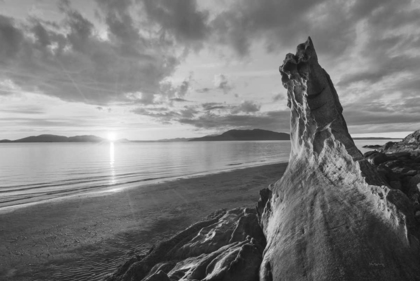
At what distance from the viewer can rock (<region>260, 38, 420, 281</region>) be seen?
14.6 ft

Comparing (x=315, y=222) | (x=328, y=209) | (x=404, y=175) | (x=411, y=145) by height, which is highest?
(x=411, y=145)

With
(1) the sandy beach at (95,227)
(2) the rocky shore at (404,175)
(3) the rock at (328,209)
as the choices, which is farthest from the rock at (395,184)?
(1) the sandy beach at (95,227)

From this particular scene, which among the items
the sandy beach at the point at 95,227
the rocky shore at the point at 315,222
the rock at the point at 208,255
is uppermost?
the rocky shore at the point at 315,222

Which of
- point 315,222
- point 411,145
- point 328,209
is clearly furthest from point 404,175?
point 411,145

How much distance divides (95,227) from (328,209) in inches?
542

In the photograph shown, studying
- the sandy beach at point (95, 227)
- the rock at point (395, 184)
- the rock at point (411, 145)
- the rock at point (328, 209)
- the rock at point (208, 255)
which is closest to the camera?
the rock at point (328, 209)

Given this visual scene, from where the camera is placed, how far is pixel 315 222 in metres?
5.68

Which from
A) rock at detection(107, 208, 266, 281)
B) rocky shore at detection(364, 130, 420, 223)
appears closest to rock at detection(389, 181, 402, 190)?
rocky shore at detection(364, 130, 420, 223)

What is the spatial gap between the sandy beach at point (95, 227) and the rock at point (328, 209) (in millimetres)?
7811

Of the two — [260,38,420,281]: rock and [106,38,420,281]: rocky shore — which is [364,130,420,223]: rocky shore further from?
[260,38,420,281]: rock

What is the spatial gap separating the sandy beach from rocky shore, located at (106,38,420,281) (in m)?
2.60

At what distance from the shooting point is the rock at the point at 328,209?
445cm

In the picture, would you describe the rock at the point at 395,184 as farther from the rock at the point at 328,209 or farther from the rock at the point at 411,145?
the rock at the point at 411,145

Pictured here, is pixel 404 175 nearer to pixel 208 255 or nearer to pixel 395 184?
pixel 395 184
